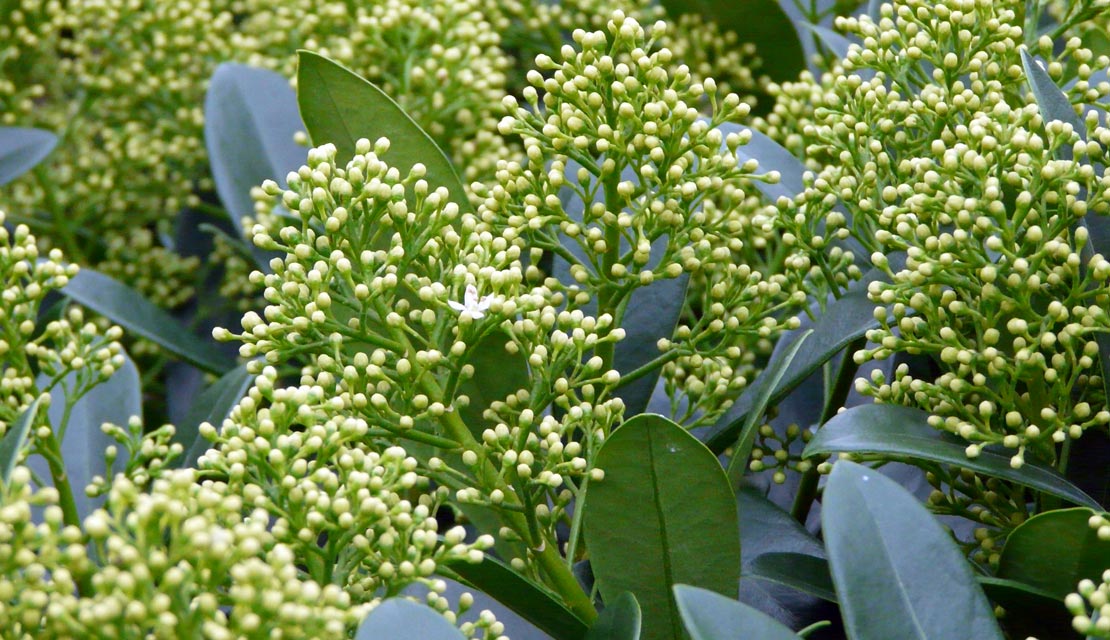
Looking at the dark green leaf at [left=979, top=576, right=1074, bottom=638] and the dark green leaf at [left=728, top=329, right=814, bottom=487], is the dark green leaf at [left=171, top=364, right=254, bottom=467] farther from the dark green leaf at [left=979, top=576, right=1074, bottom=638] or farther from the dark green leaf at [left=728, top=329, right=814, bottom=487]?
the dark green leaf at [left=979, top=576, right=1074, bottom=638]

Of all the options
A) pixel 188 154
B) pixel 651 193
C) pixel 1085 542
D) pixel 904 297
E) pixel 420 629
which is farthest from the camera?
pixel 188 154

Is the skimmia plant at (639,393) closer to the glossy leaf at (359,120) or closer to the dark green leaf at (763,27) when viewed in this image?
the glossy leaf at (359,120)

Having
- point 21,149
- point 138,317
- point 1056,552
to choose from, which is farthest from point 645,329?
point 21,149

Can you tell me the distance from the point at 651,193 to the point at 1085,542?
61cm

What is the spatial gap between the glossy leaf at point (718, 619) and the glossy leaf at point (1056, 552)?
0.31m

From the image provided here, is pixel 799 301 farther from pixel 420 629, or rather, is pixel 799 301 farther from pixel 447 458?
pixel 420 629

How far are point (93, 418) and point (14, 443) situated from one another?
1.99ft

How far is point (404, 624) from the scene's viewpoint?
3.13 ft

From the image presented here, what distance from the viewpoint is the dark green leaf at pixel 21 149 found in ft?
6.98

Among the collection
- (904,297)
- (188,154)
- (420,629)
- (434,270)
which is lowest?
(188,154)

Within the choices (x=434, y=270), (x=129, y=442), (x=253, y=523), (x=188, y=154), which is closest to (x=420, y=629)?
(x=253, y=523)

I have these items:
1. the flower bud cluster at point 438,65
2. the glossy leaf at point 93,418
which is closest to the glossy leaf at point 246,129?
the flower bud cluster at point 438,65

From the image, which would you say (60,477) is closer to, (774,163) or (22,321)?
(22,321)

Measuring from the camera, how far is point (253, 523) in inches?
38.3
